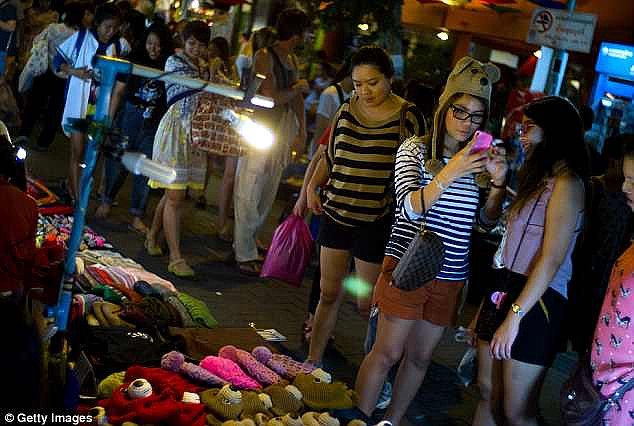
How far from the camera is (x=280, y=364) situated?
13.6 ft

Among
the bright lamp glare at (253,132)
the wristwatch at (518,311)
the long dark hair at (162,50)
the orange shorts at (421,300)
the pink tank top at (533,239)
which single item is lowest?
the orange shorts at (421,300)

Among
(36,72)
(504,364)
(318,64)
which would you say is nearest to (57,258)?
(504,364)

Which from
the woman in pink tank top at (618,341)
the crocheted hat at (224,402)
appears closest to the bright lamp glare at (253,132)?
the crocheted hat at (224,402)

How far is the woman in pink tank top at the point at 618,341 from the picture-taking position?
3.52 m

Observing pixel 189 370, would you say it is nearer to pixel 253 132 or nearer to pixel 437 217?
pixel 253 132

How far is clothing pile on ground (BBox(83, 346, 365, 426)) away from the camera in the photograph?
337cm

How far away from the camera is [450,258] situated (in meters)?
4.27

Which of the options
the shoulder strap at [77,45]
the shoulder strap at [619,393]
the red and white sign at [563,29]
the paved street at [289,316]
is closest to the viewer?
the shoulder strap at [619,393]

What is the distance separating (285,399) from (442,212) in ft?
3.99

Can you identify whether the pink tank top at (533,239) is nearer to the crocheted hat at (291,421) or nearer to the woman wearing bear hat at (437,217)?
the woman wearing bear hat at (437,217)

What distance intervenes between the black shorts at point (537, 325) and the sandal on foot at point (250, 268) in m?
3.79

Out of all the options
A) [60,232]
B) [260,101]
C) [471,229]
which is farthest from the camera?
[60,232]

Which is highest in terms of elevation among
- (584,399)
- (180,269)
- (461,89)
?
(461,89)

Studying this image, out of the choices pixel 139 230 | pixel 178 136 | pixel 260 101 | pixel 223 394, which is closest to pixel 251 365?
pixel 223 394
